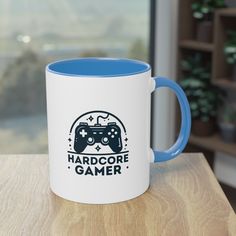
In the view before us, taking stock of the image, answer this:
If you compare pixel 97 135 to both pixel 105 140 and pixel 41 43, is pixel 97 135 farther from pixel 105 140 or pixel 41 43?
pixel 41 43

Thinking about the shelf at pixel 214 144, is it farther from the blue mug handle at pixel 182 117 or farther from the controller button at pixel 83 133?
the controller button at pixel 83 133

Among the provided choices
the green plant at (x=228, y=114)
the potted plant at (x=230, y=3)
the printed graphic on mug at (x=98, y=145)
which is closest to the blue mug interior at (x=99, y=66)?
the printed graphic on mug at (x=98, y=145)

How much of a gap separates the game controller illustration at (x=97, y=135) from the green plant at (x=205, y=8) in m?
1.95

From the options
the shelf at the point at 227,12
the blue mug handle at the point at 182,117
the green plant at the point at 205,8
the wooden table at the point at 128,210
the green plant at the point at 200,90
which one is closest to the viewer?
the wooden table at the point at 128,210

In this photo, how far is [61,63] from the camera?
31.5 inches

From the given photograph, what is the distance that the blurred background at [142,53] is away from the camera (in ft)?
8.50

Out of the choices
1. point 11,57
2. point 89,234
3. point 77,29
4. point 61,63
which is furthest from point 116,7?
point 89,234

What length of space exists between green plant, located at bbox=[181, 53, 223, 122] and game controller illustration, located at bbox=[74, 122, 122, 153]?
1932 mm

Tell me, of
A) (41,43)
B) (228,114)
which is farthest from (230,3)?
A: (41,43)

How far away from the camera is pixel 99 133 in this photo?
707 mm

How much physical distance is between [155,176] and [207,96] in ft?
5.99

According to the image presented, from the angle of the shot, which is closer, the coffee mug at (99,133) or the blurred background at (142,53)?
the coffee mug at (99,133)

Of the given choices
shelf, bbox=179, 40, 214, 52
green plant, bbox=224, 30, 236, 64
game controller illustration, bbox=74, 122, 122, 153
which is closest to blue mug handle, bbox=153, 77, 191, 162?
game controller illustration, bbox=74, 122, 122, 153

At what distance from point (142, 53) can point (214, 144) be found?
749 mm
